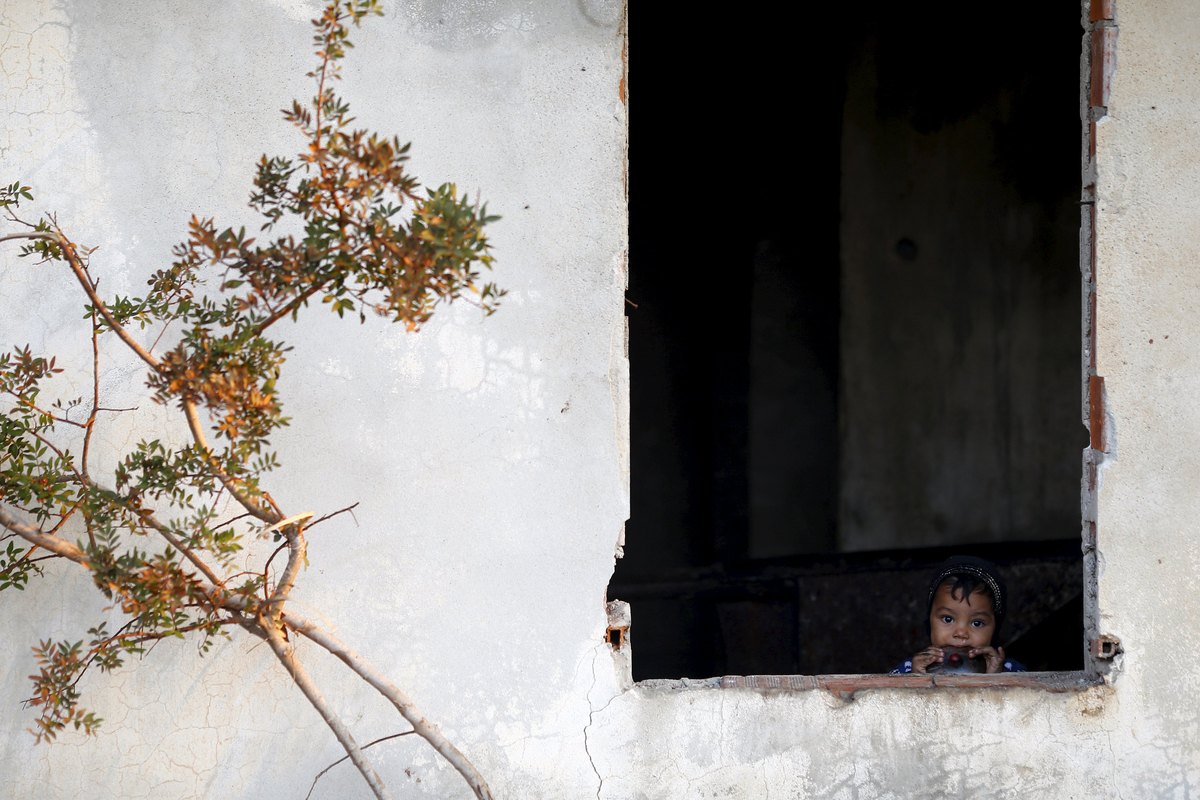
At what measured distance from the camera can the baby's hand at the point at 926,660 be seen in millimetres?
3484

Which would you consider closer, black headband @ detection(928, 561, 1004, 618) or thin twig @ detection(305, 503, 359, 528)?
thin twig @ detection(305, 503, 359, 528)

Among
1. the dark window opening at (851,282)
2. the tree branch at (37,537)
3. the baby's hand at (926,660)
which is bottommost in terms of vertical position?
the baby's hand at (926,660)

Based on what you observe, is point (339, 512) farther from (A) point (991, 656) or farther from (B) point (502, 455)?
(A) point (991, 656)

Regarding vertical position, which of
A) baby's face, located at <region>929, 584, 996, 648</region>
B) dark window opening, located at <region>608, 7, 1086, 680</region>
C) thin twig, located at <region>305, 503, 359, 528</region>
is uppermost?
dark window opening, located at <region>608, 7, 1086, 680</region>

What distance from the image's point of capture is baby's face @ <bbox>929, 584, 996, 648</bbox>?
362 centimetres

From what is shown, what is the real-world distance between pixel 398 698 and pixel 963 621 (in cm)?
185

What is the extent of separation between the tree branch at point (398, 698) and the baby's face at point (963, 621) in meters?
1.61

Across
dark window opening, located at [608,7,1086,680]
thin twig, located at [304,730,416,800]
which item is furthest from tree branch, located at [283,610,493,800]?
dark window opening, located at [608,7,1086,680]

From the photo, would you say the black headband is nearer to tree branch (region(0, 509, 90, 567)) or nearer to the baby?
the baby

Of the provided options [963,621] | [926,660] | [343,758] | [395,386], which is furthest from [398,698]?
[963,621]

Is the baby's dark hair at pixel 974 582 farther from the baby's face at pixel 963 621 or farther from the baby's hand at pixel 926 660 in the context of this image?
the baby's hand at pixel 926 660

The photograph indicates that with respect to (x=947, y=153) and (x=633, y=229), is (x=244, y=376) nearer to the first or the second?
(x=633, y=229)

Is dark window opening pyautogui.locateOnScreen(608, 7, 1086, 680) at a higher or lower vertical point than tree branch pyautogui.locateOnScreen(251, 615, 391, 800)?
higher

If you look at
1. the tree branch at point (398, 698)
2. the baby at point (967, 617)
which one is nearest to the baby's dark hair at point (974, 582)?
the baby at point (967, 617)
